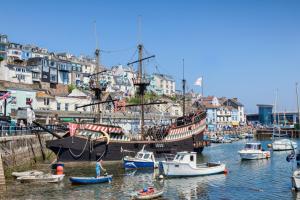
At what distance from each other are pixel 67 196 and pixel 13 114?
42698mm

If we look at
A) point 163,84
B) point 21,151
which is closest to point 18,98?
point 21,151

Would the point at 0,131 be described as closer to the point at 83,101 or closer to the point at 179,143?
the point at 179,143

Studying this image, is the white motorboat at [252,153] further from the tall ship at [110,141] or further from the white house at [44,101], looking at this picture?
the white house at [44,101]

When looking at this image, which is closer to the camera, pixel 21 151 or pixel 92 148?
pixel 21 151

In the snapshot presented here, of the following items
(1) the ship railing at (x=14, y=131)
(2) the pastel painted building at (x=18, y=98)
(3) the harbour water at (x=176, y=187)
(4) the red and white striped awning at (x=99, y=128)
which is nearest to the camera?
(3) the harbour water at (x=176, y=187)

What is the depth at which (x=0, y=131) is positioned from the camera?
141 feet

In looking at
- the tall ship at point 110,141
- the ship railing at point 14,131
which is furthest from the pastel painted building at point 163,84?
A: the ship railing at point 14,131

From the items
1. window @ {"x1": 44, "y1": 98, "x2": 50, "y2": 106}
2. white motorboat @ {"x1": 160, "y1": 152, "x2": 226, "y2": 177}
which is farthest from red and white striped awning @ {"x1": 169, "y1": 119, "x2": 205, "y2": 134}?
window @ {"x1": 44, "y1": 98, "x2": 50, "y2": 106}

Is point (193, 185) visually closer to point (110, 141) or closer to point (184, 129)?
point (110, 141)

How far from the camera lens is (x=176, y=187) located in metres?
37.5

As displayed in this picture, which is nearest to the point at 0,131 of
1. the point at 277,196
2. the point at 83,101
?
the point at 277,196

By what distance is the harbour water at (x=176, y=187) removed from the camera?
3309 centimetres

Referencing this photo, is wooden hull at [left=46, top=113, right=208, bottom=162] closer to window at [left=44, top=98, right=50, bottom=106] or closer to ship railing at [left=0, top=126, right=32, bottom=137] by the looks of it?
ship railing at [left=0, top=126, right=32, bottom=137]

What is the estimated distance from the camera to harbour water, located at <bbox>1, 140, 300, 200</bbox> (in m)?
33.1
